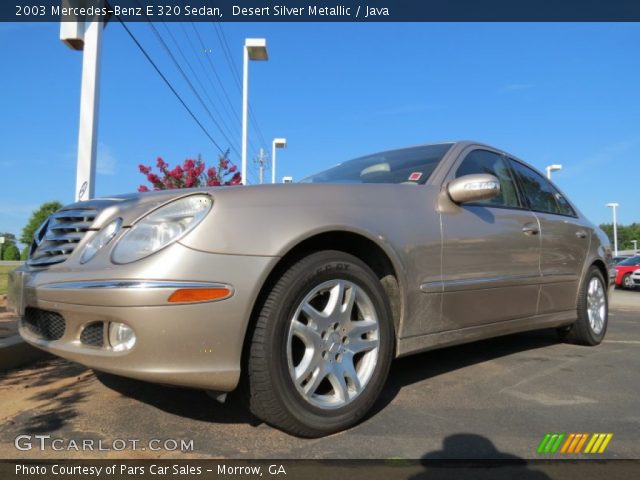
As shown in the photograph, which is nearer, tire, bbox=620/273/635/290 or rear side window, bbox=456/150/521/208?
rear side window, bbox=456/150/521/208

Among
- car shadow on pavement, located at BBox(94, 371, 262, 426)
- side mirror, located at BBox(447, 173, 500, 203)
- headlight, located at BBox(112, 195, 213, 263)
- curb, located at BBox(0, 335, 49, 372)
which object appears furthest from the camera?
curb, located at BBox(0, 335, 49, 372)

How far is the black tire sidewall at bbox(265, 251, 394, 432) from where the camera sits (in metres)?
2.08

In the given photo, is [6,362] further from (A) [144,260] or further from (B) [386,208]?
(B) [386,208]

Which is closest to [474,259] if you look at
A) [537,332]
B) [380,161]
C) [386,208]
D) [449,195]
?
[449,195]

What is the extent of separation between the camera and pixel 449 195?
3018mm

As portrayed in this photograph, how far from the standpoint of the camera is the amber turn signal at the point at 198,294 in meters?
1.94

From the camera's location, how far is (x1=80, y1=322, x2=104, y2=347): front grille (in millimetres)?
2066

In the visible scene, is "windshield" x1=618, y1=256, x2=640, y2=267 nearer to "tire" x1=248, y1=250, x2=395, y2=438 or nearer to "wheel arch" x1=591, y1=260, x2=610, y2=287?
"wheel arch" x1=591, y1=260, x2=610, y2=287

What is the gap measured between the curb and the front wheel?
4369mm

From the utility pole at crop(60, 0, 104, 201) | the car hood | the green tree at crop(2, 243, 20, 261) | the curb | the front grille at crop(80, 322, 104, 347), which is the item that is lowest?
the green tree at crop(2, 243, 20, 261)

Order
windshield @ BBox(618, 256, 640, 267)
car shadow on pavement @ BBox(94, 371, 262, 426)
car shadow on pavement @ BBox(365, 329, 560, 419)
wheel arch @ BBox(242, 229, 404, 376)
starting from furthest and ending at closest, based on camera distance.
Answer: windshield @ BBox(618, 256, 640, 267)
car shadow on pavement @ BBox(365, 329, 560, 419)
car shadow on pavement @ BBox(94, 371, 262, 426)
wheel arch @ BBox(242, 229, 404, 376)

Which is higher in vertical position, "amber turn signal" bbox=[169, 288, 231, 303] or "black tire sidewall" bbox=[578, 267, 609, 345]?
"amber turn signal" bbox=[169, 288, 231, 303]

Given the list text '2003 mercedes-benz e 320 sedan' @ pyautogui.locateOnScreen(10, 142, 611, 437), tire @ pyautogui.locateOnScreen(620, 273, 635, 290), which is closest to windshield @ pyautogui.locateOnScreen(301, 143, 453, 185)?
text '2003 mercedes-benz e 320 sedan' @ pyautogui.locateOnScreen(10, 142, 611, 437)

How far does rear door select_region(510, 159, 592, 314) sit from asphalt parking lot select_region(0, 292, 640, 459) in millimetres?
548
